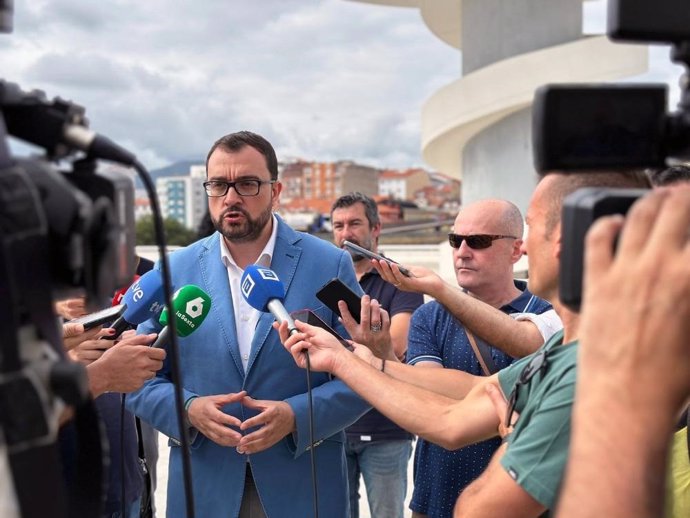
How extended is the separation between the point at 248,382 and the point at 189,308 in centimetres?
36

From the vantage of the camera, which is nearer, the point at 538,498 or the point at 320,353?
the point at 538,498

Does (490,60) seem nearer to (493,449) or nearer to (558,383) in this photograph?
(493,449)

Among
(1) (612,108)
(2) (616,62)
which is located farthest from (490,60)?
(1) (612,108)

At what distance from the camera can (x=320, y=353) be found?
2592mm

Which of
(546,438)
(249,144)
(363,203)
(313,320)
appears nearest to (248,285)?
(313,320)

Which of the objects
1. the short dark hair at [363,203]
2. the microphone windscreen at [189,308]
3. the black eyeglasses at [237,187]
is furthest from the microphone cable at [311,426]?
the short dark hair at [363,203]

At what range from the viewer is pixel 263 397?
9.95ft

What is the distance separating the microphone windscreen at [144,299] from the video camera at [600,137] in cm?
190

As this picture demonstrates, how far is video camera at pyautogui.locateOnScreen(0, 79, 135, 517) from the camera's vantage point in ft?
3.43

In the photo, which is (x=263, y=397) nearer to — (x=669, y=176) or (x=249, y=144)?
(x=249, y=144)

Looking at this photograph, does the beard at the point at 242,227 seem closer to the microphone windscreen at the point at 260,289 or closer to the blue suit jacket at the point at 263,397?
the blue suit jacket at the point at 263,397

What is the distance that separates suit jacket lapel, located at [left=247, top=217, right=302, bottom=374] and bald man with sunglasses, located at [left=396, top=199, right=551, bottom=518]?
0.60 meters

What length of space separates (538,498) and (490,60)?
16.2 meters

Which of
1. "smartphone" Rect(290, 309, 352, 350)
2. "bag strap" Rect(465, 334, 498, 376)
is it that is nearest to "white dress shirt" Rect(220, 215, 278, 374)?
"smartphone" Rect(290, 309, 352, 350)
